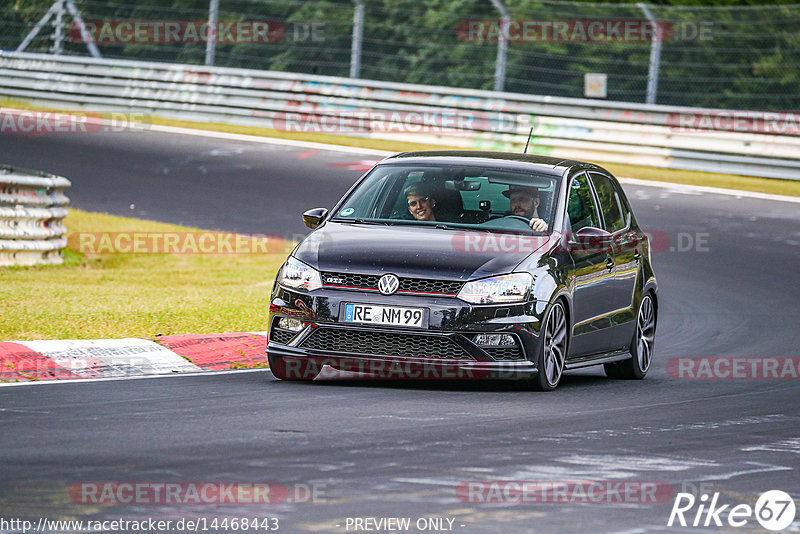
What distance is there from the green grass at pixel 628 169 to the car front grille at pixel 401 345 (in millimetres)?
15417

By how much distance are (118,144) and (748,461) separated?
1975cm

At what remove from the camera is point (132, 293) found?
1409 cm

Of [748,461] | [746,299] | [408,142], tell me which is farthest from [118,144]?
[748,461]

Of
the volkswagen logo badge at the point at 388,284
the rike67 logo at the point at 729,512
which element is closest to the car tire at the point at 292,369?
the volkswagen logo badge at the point at 388,284

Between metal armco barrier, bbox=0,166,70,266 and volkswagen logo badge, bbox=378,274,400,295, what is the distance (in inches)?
299

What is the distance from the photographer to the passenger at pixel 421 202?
10.3 meters

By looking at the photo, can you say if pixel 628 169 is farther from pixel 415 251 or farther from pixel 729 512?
pixel 729 512

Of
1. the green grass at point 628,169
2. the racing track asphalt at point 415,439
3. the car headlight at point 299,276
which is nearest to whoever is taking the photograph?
the racing track asphalt at point 415,439

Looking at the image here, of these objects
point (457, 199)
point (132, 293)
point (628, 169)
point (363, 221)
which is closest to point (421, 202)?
point (457, 199)

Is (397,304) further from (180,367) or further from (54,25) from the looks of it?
(54,25)

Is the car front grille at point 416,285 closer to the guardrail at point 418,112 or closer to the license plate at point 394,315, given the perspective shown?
the license plate at point 394,315

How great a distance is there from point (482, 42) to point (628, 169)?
335 centimetres

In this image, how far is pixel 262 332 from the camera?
1183 cm

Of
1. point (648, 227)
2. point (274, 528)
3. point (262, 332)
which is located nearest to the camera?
point (274, 528)
